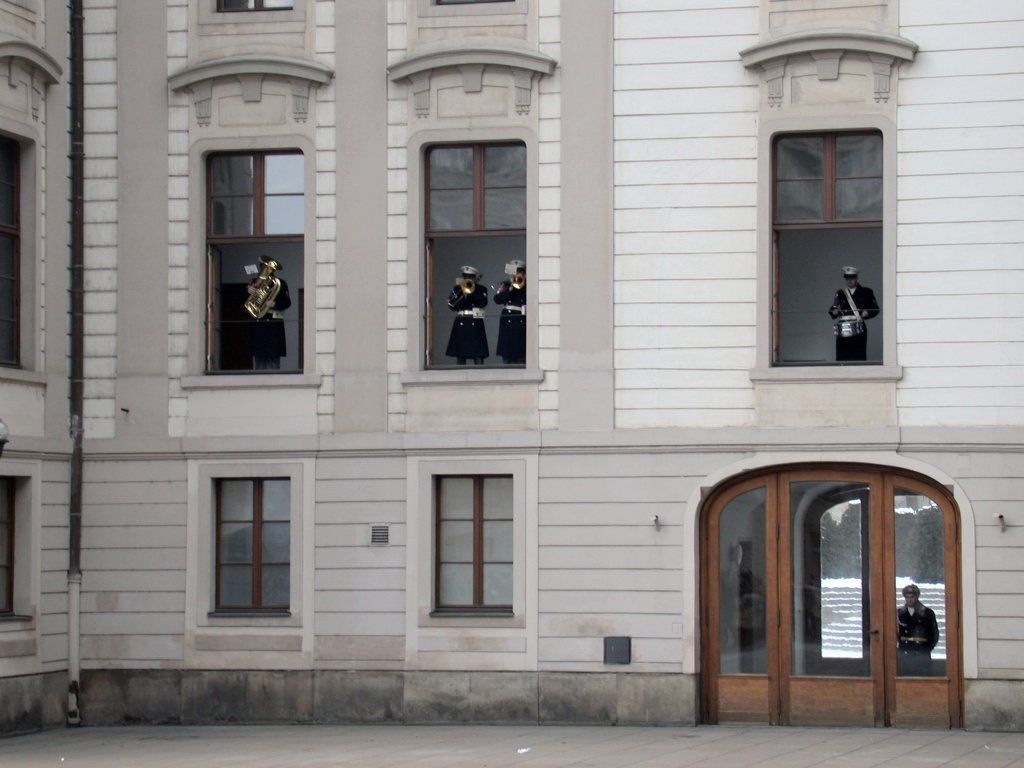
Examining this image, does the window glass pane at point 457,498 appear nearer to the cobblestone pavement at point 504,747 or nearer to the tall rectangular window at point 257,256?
the tall rectangular window at point 257,256

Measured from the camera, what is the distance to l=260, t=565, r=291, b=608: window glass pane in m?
22.0

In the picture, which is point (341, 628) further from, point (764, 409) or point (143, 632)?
point (764, 409)

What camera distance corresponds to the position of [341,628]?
21.6 metres

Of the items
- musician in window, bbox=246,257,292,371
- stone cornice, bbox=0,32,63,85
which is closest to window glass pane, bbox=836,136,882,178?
musician in window, bbox=246,257,292,371

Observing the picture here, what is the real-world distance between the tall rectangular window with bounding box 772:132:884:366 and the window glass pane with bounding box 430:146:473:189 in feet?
11.0

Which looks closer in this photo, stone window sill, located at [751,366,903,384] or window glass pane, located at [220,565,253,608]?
stone window sill, located at [751,366,903,384]

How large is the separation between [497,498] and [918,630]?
4684mm

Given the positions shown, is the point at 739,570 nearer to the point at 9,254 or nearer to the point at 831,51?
the point at 831,51

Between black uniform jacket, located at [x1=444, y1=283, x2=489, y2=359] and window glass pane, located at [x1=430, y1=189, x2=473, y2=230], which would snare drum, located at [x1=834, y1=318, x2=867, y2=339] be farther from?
window glass pane, located at [x1=430, y1=189, x2=473, y2=230]

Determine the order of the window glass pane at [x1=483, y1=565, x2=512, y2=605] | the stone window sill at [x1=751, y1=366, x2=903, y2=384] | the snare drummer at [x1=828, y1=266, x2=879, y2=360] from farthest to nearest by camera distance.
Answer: the window glass pane at [x1=483, y1=565, x2=512, y2=605]
the snare drummer at [x1=828, y1=266, x2=879, y2=360]
the stone window sill at [x1=751, y1=366, x2=903, y2=384]

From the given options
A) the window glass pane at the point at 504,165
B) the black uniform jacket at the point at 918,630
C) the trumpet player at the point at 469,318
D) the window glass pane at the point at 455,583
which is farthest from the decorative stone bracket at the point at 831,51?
the window glass pane at the point at 455,583

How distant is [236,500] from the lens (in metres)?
22.2

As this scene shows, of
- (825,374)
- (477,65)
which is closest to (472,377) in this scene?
(477,65)

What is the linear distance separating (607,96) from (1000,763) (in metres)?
8.16
